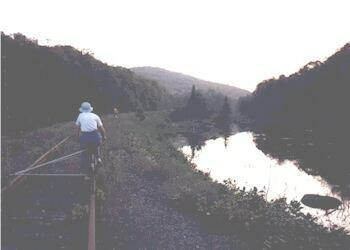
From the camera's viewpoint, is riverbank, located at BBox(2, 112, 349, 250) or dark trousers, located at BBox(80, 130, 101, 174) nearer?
riverbank, located at BBox(2, 112, 349, 250)

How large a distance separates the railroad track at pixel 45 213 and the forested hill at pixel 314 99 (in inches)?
2105

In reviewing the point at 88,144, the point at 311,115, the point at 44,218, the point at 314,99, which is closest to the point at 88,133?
the point at 88,144

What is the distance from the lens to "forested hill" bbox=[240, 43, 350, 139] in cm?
7888

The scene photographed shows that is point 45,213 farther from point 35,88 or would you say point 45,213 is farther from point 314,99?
point 314,99

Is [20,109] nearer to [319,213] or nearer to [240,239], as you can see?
[319,213]

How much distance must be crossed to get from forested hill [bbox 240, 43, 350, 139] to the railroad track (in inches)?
2105

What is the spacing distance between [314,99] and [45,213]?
3624 inches

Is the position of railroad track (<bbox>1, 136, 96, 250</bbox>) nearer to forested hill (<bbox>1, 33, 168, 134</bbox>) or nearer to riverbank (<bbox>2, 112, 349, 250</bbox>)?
riverbank (<bbox>2, 112, 349, 250</bbox>)

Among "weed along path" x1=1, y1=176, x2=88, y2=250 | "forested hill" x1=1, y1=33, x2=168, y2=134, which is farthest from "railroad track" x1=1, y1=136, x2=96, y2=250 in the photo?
"forested hill" x1=1, y1=33, x2=168, y2=134

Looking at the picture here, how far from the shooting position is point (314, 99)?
94.3 metres

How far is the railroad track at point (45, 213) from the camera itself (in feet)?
24.0

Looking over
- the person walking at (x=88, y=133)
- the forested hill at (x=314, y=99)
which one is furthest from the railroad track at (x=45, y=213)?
the forested hill at (x=314, y=99)

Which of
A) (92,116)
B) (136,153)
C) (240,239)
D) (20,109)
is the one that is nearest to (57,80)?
(20,109)

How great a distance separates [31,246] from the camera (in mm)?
7133
